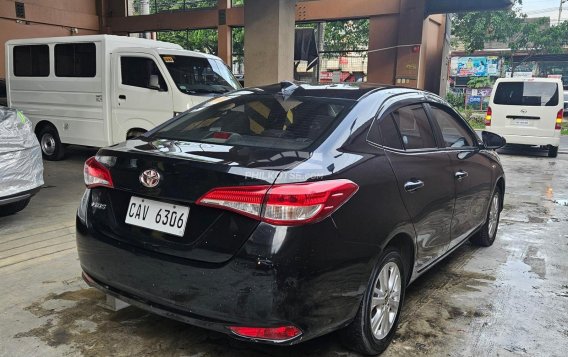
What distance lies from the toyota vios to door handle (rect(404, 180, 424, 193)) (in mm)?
13

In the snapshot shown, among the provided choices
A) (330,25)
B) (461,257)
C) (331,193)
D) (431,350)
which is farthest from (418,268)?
(330,25)

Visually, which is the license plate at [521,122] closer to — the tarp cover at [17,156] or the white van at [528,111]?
the white van at [528,111]

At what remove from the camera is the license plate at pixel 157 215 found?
239 cm

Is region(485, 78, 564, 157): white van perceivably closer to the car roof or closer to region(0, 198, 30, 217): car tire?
the car roof

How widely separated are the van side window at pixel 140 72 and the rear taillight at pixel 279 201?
5.95m

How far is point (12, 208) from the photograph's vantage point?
5371mm

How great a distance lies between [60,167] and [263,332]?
7643mm

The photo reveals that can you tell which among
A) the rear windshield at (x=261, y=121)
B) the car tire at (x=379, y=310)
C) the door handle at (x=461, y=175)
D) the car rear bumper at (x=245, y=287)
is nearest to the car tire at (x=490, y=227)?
the door handle at (x=461, y=175)

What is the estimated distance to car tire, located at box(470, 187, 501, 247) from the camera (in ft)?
16.0

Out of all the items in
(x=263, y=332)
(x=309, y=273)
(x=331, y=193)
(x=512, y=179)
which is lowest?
(x=512, y=179)

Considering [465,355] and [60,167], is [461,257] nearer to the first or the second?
[465,355]

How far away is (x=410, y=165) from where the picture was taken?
305 centimetres

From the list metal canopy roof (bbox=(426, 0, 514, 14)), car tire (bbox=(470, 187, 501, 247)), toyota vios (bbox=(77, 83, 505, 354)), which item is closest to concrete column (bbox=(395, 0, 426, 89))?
metal canopy roof (bbox=(426, 0, 514, 14))

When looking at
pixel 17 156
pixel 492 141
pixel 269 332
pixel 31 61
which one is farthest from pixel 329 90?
pixel 31 61
